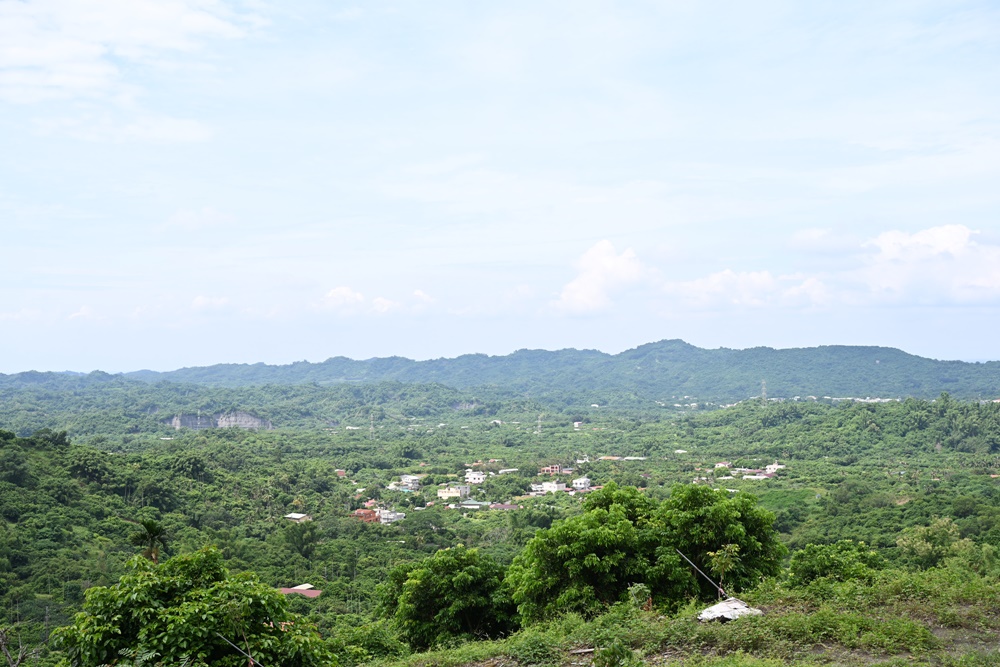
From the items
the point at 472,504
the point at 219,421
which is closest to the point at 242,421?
the point at 219,421

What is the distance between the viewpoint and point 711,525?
12.2m

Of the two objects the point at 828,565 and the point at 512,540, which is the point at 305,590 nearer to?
the point at 512,540

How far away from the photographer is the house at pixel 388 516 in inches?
1734

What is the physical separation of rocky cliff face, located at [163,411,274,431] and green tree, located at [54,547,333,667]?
104 m

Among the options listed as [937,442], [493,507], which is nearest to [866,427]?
[937,442]

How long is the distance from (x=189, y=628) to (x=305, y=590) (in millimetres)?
22283

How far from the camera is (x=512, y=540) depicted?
34.4 m

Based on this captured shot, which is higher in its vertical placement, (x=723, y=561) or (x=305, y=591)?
(x=723, y=561)

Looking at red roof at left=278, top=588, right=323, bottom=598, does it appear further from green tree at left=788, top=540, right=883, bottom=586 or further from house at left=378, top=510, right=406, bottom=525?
green tree at left=788, top=540, right=883, bottom=586

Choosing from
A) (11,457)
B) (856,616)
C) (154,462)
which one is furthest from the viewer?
(154,462)

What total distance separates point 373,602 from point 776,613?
21195 millimetres

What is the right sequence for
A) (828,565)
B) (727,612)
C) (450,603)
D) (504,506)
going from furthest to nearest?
(504,506) < (828,565) < (450,603) < (727,612)

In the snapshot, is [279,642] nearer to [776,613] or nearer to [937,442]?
[776,613]

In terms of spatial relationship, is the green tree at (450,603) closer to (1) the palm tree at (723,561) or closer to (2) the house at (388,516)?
(1) the palm tree at (723,561)
